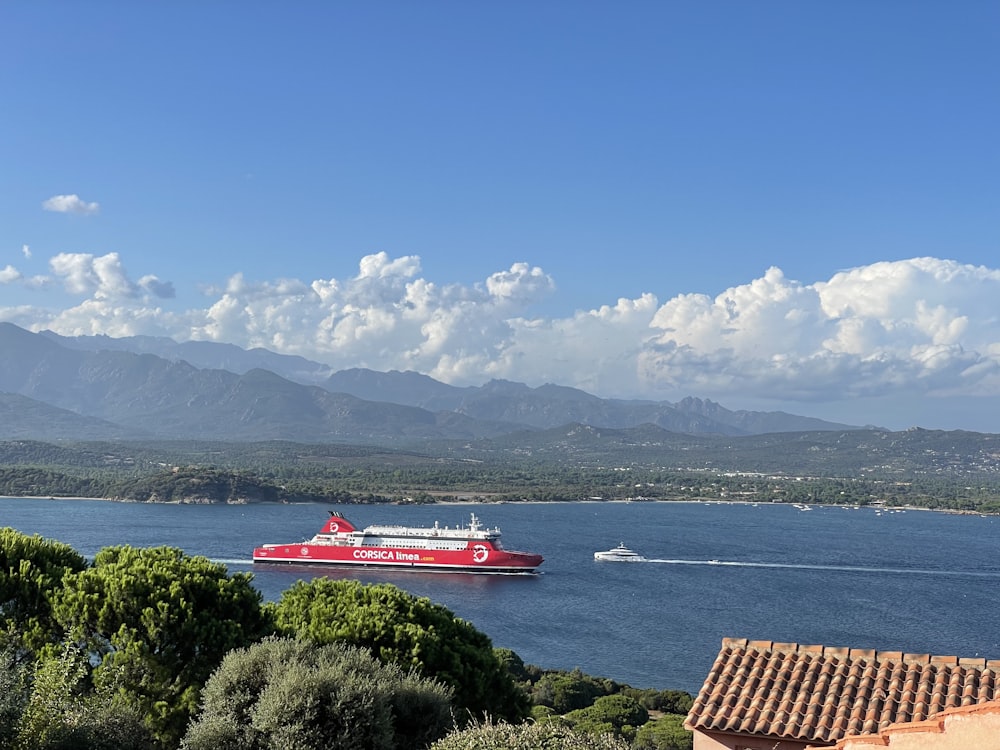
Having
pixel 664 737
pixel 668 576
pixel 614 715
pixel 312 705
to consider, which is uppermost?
pixel 312 705

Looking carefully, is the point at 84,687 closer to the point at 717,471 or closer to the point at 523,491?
the point at 523,491

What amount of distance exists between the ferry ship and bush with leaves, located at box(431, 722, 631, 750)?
155 feet

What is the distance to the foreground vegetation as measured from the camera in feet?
29.5

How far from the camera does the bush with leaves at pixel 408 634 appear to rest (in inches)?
498

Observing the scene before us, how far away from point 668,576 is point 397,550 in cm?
1574

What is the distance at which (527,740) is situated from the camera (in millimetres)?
7141

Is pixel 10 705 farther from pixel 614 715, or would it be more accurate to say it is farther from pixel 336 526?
pixel 336 526

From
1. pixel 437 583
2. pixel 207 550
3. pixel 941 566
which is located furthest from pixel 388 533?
pixel 941 566

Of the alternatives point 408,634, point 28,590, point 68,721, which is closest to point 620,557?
point 408,634

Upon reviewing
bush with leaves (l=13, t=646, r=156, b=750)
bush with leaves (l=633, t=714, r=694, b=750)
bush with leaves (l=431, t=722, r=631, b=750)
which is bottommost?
bush with leaves (l=633, t=714, r=694, b=750)

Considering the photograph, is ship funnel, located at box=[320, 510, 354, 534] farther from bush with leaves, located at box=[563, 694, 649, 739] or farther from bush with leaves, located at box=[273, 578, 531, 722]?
bush with leaves, located at box=[273, 578, 531, 722]

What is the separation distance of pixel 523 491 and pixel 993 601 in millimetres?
70179

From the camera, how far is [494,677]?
14.1m

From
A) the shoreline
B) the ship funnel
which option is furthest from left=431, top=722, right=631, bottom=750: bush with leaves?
the shoreline
